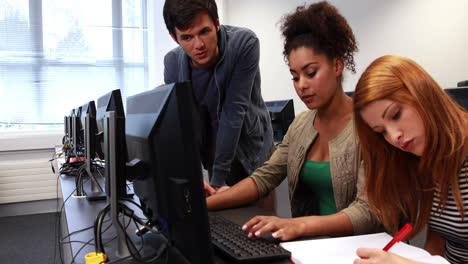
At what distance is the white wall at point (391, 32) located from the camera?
3467 millimetres

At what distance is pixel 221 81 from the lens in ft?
5.03

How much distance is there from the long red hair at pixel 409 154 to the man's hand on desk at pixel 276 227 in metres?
0.23

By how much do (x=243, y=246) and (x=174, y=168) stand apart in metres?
0.28

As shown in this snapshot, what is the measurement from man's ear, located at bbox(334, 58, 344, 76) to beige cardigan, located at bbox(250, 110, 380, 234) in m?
0.17

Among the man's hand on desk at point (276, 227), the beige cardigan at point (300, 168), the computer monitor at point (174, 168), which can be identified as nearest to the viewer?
the computer monitor at point (174, 168)

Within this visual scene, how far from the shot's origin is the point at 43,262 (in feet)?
8.41

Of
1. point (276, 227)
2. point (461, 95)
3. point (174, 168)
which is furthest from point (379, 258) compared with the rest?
point (461, 95)

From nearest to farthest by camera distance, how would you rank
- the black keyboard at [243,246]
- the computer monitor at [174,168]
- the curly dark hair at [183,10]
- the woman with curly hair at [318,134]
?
the computer monitor at [174,168] → the black keyboard at [243,246] → the woman with curly hair at [318,134] → the curly dark hair at [183,10]

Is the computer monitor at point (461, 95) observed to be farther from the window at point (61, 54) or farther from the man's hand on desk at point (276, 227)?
the window at point (61, 54)

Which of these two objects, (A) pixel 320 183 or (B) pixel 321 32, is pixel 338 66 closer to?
(B) pixel 321 32

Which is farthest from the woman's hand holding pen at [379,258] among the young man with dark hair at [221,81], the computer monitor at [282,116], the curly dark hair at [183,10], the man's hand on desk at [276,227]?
the computer monitor at [282,116]

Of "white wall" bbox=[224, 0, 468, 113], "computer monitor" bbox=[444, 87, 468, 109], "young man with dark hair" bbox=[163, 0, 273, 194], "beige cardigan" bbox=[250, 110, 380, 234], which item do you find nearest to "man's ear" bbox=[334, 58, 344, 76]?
"beige cardigan" bbox=[250, 110, 380, 234]

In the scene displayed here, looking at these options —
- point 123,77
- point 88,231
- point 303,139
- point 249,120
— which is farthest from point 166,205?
point 123,77

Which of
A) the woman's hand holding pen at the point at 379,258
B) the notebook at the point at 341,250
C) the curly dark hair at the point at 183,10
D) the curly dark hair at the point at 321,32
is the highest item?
the curly dark hair at the point at 183,10
